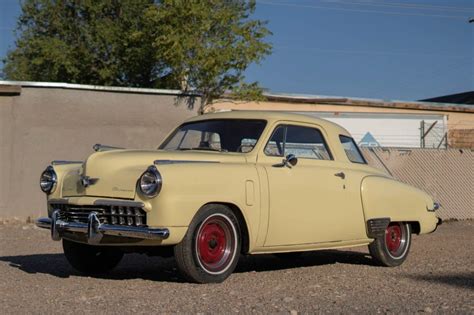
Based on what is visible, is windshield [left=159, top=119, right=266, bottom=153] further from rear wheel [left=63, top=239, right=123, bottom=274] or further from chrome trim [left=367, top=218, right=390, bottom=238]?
chrome trim [left=367, top=218, right=390, bottom=238]

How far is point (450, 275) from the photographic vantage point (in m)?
7.64

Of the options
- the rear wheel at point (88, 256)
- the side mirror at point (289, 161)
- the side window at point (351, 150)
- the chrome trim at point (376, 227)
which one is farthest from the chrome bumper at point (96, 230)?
the side window at point (351, 150)

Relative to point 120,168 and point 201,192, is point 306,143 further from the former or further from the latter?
point 120,168

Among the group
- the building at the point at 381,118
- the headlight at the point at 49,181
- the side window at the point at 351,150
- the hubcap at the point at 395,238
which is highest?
the building at the point at 381,118

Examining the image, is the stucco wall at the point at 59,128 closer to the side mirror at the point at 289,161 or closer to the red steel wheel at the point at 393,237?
the red steel wheel at the point at 393,237

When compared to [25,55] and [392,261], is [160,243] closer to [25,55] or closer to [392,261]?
[392,261]

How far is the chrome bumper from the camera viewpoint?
6.04 meters

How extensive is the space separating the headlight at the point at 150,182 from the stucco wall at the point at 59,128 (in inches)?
333

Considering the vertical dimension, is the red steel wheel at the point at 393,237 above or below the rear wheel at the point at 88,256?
→ above

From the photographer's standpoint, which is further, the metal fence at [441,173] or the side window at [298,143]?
the metal fence at [441,173]

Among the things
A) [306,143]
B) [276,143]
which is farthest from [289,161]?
[306,143]

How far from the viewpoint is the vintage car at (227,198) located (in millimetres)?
6242

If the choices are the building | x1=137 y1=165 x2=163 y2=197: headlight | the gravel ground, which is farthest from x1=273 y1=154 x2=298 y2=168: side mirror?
the building

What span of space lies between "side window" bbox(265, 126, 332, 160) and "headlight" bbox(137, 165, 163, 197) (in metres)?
1.49
